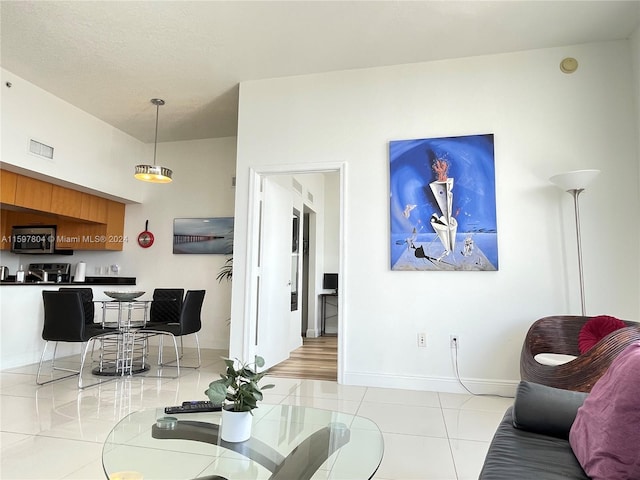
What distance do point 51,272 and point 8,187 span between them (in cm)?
239

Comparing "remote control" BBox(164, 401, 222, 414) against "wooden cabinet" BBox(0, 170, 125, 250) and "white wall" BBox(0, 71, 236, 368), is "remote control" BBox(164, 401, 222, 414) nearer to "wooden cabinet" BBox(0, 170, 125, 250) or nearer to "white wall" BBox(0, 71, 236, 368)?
"white wall" BBox(0, 71, 236, 368)

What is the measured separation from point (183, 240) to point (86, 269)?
184 centimetres

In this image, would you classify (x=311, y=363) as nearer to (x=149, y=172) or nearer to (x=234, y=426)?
(x=149, y=172)

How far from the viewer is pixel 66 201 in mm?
5527

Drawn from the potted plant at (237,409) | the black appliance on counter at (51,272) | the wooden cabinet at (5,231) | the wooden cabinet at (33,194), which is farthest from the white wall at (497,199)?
the wooden cabinet at (5,231)

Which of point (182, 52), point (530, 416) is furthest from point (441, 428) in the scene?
point (182, 52)

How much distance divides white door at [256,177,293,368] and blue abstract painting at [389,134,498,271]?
1483 mm

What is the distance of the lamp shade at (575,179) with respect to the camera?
10.6ft

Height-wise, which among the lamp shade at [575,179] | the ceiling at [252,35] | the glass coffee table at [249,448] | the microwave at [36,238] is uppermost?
the ceiling at [252,35]

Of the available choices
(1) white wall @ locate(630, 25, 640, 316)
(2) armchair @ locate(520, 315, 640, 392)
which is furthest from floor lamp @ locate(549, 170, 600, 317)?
(1) white wall @ locate(630, 25, 640, 316)

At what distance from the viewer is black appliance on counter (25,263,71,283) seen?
6577mm

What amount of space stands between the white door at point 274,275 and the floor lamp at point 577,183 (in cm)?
→ 288

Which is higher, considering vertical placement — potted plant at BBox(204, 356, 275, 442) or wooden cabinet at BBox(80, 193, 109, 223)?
wooden cabinet at BBox(80, 193, 109, 223)

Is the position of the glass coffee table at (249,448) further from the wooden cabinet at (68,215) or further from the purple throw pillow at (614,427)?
the wooden cabinet at (68,215)
